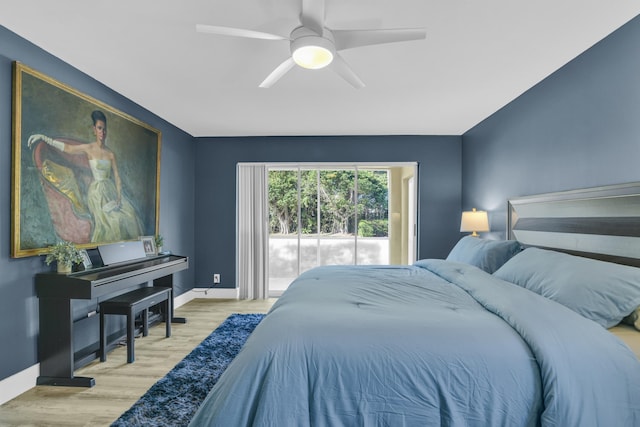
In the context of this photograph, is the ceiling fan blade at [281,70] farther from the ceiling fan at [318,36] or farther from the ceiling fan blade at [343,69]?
the ceiling fan blade at [343,69]

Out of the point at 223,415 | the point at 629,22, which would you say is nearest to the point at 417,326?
the point at 223,415

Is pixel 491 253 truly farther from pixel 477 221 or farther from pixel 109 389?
pixel 109 389

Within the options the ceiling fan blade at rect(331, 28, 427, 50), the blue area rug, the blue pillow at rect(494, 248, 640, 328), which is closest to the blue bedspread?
the blue pillow at rect(494, 248, 640, 328)

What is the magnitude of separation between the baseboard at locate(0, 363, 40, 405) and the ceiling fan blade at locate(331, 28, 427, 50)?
3150 mm

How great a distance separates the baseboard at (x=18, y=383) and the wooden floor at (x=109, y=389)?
41 mm

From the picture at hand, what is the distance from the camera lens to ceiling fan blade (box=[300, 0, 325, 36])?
1.80m

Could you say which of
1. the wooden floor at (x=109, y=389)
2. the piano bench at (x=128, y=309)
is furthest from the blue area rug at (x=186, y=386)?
the piano bench at (x=128, y=309)

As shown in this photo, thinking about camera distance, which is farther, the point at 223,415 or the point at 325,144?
the point at 325,144

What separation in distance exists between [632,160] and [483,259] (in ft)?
4.21

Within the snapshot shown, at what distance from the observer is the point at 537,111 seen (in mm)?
3168

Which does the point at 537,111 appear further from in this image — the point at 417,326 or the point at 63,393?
the point at 63,393

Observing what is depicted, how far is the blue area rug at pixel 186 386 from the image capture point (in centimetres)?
208

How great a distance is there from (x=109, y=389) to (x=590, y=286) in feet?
10.4

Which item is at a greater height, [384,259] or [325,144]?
[325,144]
